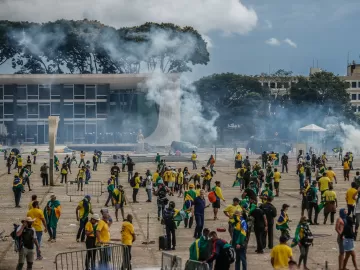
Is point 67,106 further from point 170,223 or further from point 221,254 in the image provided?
point 221,254

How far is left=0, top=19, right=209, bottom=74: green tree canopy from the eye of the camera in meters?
109

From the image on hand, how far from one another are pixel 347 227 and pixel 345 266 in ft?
2.88

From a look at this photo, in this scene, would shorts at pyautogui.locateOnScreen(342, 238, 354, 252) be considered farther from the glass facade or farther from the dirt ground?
the glass facade

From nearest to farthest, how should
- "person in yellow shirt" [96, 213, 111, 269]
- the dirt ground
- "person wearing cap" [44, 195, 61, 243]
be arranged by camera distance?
"person in yellow shirt" [96, 213, 111, 269]
the dirt ground
"person wearing cap" [44, 195, 61, 243]

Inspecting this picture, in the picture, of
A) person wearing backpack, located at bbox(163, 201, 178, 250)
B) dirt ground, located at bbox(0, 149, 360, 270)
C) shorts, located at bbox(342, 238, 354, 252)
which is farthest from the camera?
person wearing backpack, located at bbox(163, 201, 178, 250)

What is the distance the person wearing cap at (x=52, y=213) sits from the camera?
18.7m

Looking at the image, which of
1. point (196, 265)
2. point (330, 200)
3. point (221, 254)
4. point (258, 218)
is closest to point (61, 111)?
point (330, 200)

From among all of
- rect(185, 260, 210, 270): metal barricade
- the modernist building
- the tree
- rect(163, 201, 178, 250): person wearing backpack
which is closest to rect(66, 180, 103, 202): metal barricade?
rect(163, 201, 178, 250): person wearing backpack

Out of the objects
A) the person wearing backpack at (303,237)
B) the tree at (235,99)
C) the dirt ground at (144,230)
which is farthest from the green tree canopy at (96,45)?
the person wearing backpack at (303,237)

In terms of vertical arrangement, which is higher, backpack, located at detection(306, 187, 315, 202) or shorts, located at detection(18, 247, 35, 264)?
backpack, located at detection(306, 187, 315, 202)

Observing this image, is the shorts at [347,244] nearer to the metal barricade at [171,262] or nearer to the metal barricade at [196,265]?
the metal barricade at [171,262]

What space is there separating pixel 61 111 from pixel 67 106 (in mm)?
1012

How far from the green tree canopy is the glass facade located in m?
16.4

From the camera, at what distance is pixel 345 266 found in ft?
50.7
